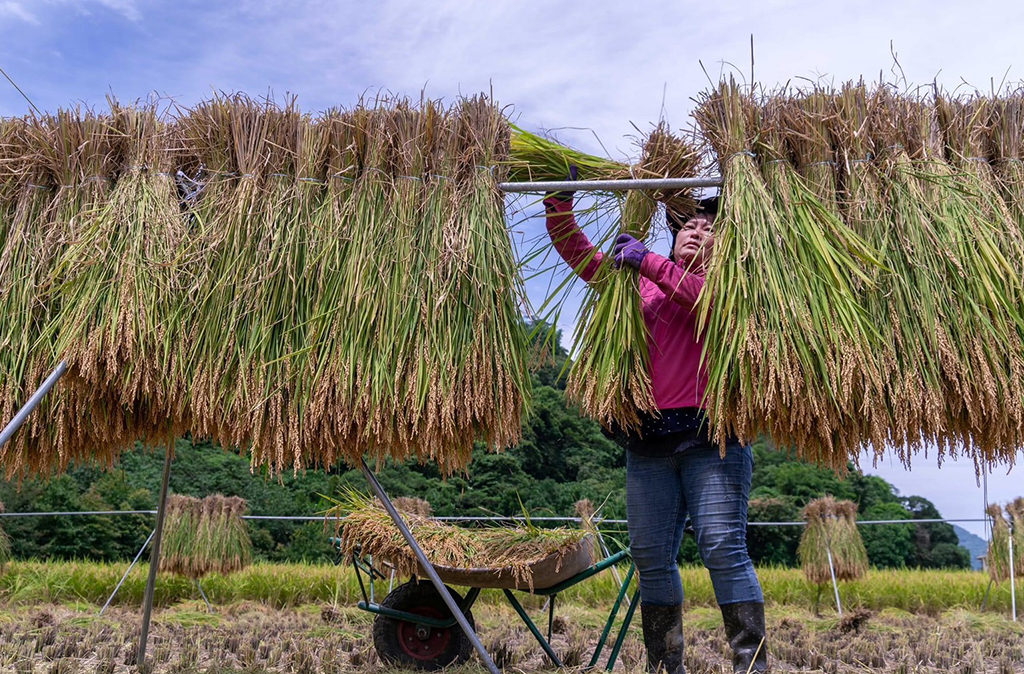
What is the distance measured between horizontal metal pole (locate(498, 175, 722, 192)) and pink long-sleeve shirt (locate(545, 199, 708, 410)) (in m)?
0.08

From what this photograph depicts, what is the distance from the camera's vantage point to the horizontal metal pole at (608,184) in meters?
2.35

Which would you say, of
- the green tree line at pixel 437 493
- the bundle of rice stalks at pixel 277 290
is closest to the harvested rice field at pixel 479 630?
the bundle of rice stalks at pixel 277 290

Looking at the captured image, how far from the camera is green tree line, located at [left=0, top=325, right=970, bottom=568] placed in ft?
27.9

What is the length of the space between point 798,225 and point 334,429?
135 cm

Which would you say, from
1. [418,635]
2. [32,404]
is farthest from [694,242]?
[418,635]

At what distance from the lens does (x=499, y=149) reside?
2518 mm

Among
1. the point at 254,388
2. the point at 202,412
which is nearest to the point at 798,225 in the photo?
the point at 254,388

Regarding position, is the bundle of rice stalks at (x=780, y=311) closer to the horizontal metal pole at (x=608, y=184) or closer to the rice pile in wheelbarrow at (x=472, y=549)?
the horizontal metal pole at (x=608, y=184)

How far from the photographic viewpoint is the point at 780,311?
2.17 meters

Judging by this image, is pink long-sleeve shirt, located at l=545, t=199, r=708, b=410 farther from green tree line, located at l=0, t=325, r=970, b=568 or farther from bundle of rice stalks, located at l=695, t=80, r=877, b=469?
green tree line, located at l=0, t=325, r=970, b=568

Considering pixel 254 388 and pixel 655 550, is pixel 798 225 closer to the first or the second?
pixel 655 550

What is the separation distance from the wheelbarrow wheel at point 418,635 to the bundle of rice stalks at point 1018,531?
3.88 m

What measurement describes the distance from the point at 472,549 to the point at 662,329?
1222 mm

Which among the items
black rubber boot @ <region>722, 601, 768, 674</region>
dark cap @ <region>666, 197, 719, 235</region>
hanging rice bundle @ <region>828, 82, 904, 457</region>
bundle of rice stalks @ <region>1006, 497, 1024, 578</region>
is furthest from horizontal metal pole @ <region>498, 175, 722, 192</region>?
bundle of rice stalks @ <region>1006, 497, 1024, 578</region>
